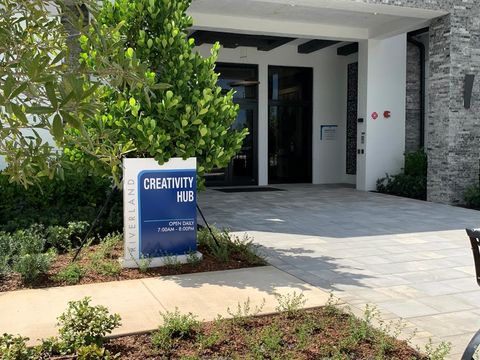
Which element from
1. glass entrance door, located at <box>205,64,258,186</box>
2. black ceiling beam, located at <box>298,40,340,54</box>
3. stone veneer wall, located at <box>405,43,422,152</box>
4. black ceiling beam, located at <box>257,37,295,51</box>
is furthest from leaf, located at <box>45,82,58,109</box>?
stone veneer wall, located at <box>405,43,422,152</box>

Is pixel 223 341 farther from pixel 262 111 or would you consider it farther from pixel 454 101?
pixel 262 111

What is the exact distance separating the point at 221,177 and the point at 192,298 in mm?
11525

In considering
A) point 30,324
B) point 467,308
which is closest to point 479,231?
point 467,308

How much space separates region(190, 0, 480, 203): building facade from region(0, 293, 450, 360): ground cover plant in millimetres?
8413

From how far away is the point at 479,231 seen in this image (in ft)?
9.39

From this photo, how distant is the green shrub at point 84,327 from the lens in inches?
133

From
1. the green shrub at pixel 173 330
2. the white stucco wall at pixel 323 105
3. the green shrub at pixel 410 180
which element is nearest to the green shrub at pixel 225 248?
the green shrub at pixel 173 330

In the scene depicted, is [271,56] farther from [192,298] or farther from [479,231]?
[479,231]

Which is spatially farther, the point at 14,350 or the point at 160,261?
the point at 160,261

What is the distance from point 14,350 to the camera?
3.12m

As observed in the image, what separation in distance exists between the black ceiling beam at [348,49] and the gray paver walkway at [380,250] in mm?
5672

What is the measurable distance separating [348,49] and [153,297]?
1345cm

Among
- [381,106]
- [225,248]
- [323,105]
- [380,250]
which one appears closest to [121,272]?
[225,248]

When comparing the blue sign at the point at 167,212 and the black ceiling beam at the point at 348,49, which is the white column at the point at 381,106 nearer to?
the black ceiling beam at the point at 348,49
